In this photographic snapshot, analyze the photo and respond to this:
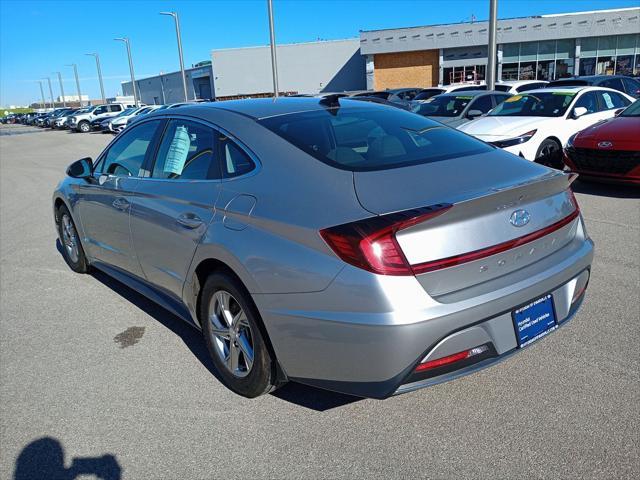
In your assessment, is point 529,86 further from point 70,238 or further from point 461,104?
point 70,238

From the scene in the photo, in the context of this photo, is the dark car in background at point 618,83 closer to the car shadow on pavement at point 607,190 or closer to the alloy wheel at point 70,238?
the car shadow on pavement at point 607,190

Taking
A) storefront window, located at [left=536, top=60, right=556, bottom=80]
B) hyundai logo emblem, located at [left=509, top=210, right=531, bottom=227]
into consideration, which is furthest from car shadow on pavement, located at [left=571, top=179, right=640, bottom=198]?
storefront window, located at [left=536, top=60, right=556, bottom=80]

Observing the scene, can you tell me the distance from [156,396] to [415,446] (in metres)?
1.55

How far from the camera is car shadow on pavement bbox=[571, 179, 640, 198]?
7.97m

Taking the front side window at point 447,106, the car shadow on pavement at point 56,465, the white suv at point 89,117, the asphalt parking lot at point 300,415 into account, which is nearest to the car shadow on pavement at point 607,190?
the asphalt parking lot at point 300,415

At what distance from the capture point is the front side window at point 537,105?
950 centimetres

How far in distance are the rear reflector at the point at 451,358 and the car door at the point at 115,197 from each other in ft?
8.04

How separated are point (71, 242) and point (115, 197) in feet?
5.63

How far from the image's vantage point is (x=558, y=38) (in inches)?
1726

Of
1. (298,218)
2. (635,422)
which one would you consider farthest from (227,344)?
(635,422)

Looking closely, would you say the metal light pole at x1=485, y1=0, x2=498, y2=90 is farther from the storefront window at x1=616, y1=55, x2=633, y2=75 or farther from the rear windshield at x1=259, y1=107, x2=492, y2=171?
the storefront window at x1=616, y1=55, x2=633, y2=75

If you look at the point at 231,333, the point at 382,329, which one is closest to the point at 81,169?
the point at 231,333

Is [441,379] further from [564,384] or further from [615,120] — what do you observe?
[615,120]

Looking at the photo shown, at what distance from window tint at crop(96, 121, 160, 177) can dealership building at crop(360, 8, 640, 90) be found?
44352 mm
